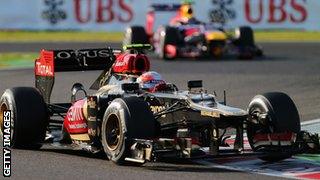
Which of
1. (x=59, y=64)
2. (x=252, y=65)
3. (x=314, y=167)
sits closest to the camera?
(x=314, y=167)

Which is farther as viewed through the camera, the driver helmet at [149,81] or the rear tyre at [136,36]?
the rear tyre at [136,36]

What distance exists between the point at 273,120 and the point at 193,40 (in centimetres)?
1615

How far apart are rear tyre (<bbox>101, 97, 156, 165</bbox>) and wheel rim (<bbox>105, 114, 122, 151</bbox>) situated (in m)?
0.03

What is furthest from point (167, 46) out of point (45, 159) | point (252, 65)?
point (45, 159)

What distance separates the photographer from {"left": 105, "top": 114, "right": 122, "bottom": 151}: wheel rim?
32.6 feet

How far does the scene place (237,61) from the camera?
25.6m

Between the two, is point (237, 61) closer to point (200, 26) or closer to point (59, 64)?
point (200, 26)

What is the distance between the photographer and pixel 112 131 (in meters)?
10.0

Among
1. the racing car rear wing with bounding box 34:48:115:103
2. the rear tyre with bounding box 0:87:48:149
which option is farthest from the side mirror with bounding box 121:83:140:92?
the racing car rear wing with bounding box 34:48:115:103

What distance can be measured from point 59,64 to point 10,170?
8.66 ft

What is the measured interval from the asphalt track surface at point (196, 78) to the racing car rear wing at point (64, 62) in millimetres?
1114

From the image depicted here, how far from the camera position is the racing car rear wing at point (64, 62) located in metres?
11.9

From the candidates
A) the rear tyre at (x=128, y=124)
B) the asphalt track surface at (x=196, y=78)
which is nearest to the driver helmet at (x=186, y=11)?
the asphalt track surface at (x=196, y=78)

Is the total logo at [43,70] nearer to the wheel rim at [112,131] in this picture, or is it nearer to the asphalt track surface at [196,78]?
the asphalt track surface at [196,78]
